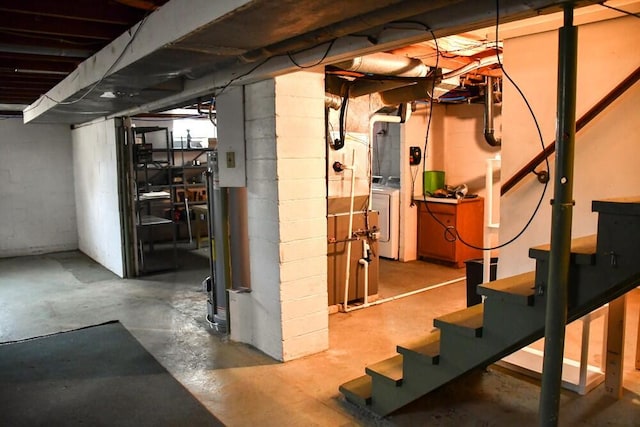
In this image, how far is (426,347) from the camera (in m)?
2.76

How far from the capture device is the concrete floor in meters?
2.90

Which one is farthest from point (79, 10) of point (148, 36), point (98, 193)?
point (98, 193)

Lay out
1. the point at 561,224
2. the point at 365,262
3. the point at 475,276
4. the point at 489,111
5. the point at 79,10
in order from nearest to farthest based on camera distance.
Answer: the point at 561,224 < the point at 79,10 < the point at 475,276 < the point at 365,262 < the point at 489,111

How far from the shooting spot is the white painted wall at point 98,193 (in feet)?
21.2

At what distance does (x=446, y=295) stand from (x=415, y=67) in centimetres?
246

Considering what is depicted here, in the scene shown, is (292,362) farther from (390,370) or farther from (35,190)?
(35,190)

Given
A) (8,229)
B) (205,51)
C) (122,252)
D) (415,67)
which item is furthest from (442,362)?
(8,229)

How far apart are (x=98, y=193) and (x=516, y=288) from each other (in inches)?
247

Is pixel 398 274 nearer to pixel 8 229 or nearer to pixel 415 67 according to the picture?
pixel 415 67

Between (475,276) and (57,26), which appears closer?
(57,26)

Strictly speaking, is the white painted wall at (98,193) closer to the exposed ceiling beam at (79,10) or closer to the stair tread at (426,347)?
the exposed ceiling beam at (79,10)

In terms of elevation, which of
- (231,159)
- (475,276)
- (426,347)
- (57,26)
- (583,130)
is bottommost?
(426,347)

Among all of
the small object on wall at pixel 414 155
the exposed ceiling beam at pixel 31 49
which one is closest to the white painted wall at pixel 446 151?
the small object on wall at pixel 414 155

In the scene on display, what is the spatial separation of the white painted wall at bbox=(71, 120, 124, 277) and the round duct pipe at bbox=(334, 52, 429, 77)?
3721 millimetres
